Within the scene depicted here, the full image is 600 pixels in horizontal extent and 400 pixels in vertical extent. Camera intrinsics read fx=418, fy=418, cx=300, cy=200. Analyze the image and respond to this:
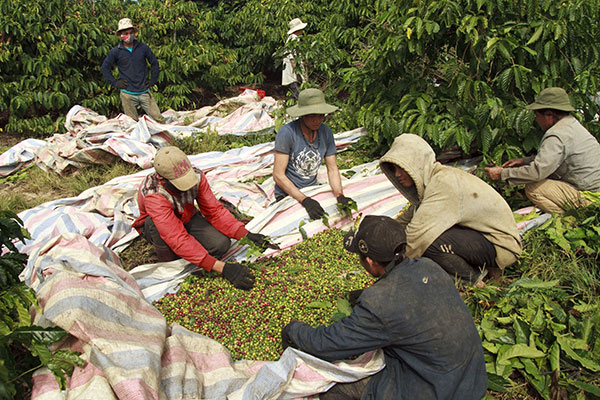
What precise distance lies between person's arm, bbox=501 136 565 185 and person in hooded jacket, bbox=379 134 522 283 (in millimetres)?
813

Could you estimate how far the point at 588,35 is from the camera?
12.1 feet

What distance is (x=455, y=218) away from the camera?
97.4 inches

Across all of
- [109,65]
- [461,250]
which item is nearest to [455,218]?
[461,250]

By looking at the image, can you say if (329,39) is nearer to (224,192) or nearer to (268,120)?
(268,120)

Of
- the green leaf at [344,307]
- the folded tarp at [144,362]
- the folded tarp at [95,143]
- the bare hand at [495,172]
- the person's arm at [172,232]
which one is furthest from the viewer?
the folded tarp at [95,143]

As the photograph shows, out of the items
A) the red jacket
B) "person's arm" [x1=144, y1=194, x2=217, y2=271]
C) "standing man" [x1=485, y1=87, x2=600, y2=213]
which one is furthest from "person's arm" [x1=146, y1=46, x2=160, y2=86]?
"standing man" [x1=485, y1=87, x2=600, y2=213]

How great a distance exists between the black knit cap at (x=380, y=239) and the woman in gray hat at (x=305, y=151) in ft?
5.54

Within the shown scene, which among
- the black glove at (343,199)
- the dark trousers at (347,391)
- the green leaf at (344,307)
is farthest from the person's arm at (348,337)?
the black glove at (343,199)

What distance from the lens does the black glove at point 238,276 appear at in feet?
9.05

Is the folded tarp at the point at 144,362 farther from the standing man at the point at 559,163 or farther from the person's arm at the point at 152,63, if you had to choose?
the person's arm at the point at 152,63

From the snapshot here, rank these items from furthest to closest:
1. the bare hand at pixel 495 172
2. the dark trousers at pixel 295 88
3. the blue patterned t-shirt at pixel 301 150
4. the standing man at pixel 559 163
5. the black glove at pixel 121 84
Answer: the dark trousers at pixel 295 88, the black glove at pixel 121 84, the blue patterned t-shirt at pixel 301 150, the bare hand at pixel 495 172, the standing man at pixel 559 163

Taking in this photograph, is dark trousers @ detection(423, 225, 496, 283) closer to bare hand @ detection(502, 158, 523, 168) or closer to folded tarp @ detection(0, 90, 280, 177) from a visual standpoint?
bare hand @ detection(502, 158, 523, 168)

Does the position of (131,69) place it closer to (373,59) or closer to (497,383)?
(373,59)

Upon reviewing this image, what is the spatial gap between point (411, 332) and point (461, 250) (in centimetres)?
109
